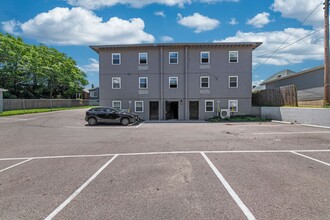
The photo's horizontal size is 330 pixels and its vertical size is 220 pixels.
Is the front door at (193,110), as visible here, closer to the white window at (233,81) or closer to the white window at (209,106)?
the white window at (209,106)

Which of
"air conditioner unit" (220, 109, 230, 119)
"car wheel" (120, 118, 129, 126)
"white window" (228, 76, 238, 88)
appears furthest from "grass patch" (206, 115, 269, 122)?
"car wheel" (120, 118, 129, 126)

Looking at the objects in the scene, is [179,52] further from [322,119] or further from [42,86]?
[42,86]

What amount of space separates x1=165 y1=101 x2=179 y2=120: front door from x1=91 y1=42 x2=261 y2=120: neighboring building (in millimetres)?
165

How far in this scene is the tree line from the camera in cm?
3584

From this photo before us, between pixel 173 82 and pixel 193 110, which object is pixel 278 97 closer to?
pixel 193 110

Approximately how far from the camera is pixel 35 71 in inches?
1575

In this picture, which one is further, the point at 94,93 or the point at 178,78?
the point at 94,93

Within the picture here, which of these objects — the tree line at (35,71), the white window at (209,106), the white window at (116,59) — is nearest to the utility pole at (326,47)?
the white window at (209,106)

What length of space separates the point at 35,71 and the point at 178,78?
31.6 metres

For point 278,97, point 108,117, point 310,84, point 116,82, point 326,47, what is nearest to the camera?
point 326,47

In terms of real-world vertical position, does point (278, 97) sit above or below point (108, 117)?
above

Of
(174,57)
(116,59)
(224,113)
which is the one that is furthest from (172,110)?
(116,59)

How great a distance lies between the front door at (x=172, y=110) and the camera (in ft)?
74.3

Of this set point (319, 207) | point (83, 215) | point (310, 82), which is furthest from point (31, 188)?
point (310, 82)
